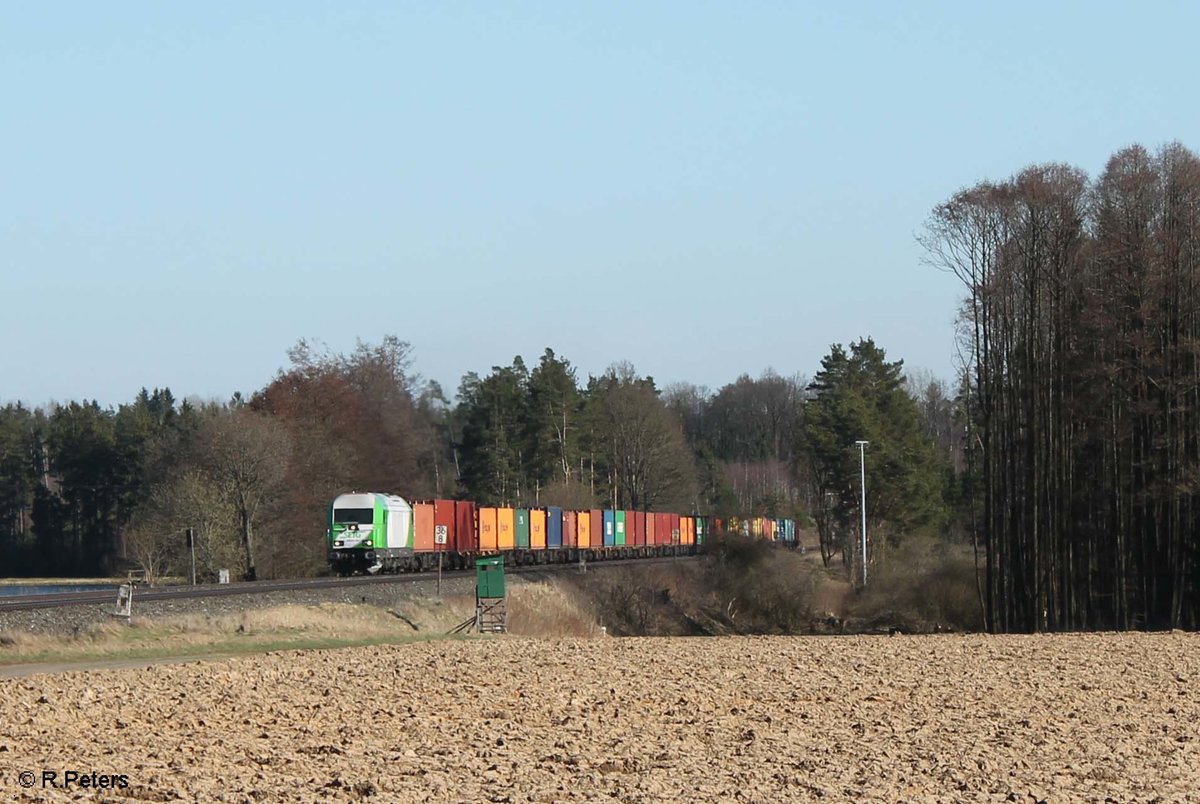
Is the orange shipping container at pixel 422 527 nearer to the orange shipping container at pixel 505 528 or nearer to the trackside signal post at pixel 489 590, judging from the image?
the orange shipping container at pixel 505 528

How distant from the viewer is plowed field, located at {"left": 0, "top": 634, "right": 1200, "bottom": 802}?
13.5 meters

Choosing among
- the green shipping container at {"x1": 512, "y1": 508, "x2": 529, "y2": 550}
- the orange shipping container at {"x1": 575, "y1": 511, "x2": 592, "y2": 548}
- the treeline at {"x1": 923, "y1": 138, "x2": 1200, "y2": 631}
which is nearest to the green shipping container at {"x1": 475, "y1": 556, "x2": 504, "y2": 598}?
the treeline at {"x1": 923, "y1": 138, "x2": 1200, "y2": 631}

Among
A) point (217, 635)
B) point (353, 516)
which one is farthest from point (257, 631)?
point (353, 516)

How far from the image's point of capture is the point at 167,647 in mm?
28812

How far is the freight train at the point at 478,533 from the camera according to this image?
57.3 metres

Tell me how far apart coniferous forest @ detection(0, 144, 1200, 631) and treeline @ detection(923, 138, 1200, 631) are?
0.08 metres

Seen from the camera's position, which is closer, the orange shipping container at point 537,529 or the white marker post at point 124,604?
the white marker post at point 124,604

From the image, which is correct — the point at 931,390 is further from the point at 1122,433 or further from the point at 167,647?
the point at 167,647

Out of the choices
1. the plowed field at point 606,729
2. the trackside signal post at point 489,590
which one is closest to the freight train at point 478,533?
the trackside signal post at point 489,590

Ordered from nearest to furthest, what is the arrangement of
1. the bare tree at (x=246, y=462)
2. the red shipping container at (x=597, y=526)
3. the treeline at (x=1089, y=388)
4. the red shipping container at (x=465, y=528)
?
the treeline at (x=1089, y=388)
the red shipping container at (x=465, y=528)
the bare tree at (x=246, y=462)
the red shipping container at (x=597, y=526)

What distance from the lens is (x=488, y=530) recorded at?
221ft

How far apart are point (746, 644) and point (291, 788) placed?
76.2 ft

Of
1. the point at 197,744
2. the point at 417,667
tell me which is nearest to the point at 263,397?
the point at 417,667

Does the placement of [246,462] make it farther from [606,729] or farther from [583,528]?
[606,729]
